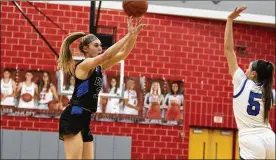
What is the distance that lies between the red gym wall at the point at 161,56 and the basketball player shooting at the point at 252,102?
6.73m

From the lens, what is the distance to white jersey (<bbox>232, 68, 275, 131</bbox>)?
18.2 ft

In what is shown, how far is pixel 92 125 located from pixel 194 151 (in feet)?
7.20

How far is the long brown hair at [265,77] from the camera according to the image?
18.3 ft

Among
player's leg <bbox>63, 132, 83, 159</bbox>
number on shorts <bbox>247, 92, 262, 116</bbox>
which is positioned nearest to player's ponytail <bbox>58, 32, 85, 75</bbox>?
player's leg <bbox>63, 132, 83, 159</bbox>

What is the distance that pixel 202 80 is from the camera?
12672 millimetres

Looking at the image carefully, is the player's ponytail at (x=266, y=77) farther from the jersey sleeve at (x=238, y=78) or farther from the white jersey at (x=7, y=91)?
the white jersey at (x=7, y=91)

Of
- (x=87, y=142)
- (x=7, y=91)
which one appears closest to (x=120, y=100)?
(x=7, y=91)

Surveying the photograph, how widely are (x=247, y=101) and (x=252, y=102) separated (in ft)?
0.15

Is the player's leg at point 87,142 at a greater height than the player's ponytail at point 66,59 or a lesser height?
lesser

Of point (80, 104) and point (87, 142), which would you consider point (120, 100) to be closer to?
point (87, 142)

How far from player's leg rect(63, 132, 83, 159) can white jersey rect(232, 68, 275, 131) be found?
1.50 m

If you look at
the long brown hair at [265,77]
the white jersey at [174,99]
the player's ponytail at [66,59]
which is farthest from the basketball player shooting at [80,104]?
the white jersey at [174,99]

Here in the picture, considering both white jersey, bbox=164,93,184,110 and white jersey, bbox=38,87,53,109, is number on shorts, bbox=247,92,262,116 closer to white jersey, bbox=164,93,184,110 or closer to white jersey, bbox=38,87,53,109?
white jersey, bbox=164,93,184,110

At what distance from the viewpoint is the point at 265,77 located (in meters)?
5.61
